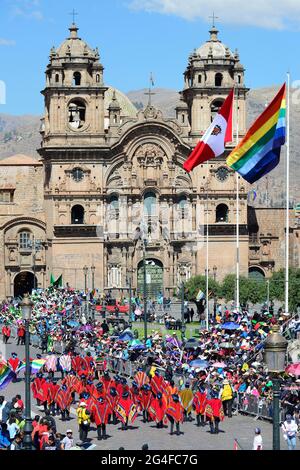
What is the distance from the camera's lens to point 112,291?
→ 279 feet

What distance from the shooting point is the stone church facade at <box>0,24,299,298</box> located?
83.8 meters

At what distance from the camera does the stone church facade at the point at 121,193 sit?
83.8m

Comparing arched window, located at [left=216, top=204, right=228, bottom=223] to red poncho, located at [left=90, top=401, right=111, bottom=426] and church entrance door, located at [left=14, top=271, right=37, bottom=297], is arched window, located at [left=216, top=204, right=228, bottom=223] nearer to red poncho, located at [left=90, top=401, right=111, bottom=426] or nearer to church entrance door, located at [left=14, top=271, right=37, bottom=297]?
church entrance door, located at [left=14, top=271, right=37, bottom=297]

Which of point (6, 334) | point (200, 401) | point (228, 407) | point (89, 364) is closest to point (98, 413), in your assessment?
point (200, 401)

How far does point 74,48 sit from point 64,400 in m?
49.8

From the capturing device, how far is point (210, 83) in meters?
85.6

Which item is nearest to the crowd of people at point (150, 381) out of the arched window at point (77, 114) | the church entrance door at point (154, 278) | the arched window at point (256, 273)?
the church entrance door at point (154, 278)

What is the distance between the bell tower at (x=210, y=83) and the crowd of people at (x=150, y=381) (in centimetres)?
3226

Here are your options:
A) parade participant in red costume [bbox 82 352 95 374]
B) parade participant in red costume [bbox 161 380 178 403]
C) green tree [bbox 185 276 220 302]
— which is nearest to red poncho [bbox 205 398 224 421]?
parade participant in red costume [bbox 161 380 178 403]

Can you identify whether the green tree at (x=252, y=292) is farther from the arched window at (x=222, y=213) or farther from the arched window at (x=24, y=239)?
the arched window at (x=24, y=239)

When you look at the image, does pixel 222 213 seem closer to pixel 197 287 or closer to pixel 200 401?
pixel 197 287
